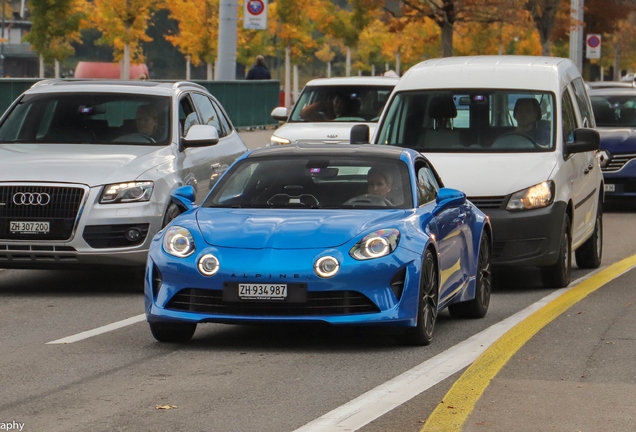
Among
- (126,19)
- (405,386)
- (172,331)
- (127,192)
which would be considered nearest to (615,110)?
(127,192)

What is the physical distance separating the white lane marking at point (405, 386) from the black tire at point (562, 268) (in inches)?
90.0

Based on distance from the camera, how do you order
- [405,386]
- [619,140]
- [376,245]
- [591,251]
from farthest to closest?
[619,140], [591,251], [376,245], [405,386]

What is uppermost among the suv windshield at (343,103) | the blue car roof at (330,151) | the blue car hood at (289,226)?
the suv windshield at (343,103)

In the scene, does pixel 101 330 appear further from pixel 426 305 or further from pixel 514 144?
pixel 514 144

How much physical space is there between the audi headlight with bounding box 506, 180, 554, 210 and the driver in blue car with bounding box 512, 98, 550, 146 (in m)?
0.96

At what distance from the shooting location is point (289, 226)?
7.70 m

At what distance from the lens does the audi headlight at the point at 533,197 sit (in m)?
10.8

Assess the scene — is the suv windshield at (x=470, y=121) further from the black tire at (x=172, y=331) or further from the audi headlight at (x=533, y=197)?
the black tire at (x=172, y=331)

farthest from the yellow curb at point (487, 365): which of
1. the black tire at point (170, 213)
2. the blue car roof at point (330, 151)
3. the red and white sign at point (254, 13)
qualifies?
the red and white sign at point (254, 13)

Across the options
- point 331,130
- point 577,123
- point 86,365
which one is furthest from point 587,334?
point 331,130

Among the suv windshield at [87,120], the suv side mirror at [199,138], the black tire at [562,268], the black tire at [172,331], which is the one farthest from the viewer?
the suv windshield at [87,120]

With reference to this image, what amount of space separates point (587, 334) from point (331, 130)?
33.3 ft

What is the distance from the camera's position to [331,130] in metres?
18.4

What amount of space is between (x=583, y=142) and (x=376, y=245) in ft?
15.3
